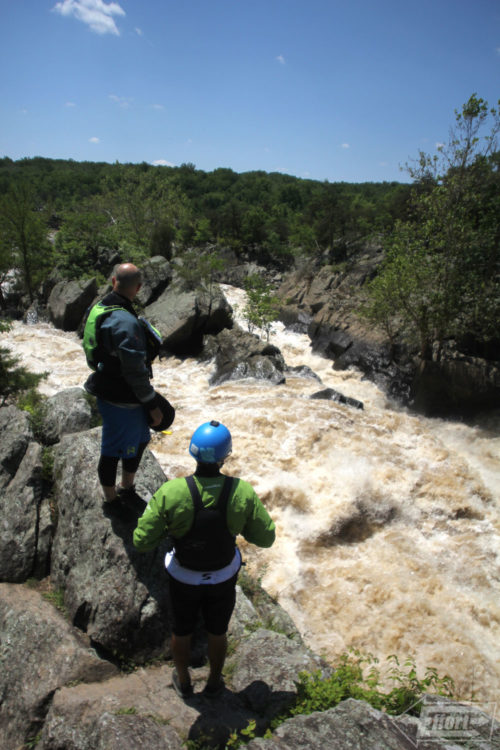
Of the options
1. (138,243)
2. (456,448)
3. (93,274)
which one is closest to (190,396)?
(456,448)

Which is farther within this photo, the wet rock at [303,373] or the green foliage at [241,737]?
the wet rock at [303,373]

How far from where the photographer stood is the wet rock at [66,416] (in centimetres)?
604

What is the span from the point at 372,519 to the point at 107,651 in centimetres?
522

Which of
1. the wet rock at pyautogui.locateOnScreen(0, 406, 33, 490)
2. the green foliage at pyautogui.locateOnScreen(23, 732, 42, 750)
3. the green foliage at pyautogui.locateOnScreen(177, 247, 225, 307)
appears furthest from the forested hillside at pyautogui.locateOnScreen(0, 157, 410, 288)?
the green foliage at pyautogui.locateOnScreen(23, 732, 42, 750)

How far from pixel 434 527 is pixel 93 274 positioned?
20473mm

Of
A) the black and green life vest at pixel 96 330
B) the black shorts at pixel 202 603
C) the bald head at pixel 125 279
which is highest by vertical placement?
the bald head at pixel 125 279

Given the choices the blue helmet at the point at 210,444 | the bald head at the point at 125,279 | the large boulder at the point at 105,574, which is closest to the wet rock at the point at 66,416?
the large boulder at the point at 105,574

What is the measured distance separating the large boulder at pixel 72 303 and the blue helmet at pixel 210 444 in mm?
19575

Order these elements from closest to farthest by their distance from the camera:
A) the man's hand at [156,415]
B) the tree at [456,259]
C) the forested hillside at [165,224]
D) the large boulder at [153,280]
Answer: the man's hand at [156,415] < the tree at [456,259] < the large boulder at [153,280] < the forested hillside at [165,224]

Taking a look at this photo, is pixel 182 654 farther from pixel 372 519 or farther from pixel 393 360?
pixel 393 360

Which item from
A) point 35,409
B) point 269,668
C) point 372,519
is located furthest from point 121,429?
point 372,519

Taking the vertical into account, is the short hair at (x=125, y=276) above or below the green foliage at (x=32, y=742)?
above

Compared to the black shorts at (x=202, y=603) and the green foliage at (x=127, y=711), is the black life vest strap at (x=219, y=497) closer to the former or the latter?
the black shorts at (x=202, y=603)

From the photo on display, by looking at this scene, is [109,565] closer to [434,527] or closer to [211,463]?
[211,463]
